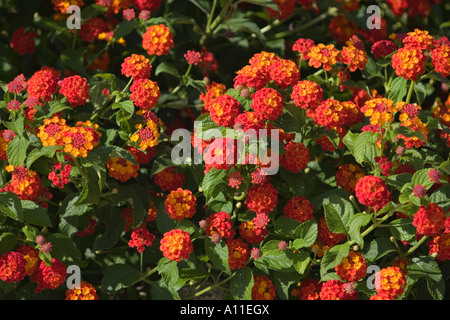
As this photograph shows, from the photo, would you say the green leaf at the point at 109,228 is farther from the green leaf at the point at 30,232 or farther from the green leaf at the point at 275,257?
the green leaf at the point at 275,257

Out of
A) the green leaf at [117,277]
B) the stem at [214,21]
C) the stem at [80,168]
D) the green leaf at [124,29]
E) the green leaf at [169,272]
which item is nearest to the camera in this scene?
the stem at [80,168]

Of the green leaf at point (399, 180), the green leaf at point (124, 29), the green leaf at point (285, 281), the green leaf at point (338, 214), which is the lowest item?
the green leaf at point (285, 281)

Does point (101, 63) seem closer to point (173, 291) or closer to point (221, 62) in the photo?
point (221, 62)

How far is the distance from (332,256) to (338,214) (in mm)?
163

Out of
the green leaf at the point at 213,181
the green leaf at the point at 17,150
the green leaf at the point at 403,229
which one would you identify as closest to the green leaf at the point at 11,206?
the green leaf at the point at 17,150

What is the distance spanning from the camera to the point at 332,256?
2.64 meters

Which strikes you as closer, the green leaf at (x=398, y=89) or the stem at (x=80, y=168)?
the stem at (x=80, y=168)

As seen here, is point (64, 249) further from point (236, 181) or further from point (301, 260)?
point (301, 260)

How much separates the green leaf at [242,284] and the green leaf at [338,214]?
14.6 inches

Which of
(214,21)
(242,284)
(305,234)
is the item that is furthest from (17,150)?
(214,21)

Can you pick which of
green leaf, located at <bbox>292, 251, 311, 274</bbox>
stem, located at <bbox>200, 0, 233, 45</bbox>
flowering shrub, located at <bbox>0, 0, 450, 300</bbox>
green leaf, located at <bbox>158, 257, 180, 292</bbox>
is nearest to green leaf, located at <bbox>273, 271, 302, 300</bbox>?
flowering shrub, located at <bbox>0, 0, 450, 300</bbox>

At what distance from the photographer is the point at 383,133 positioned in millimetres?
2668

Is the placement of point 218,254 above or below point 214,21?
below

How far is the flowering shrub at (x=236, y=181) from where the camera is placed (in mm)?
2561
